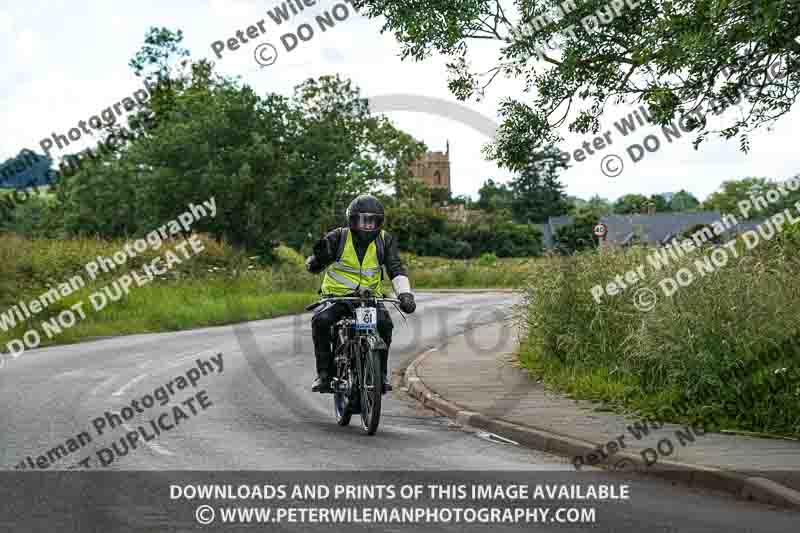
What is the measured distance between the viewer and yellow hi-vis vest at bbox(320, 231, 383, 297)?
31.5 feet

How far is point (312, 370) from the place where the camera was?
51.5 feet

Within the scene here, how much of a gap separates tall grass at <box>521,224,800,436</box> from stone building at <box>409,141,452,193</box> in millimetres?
63491

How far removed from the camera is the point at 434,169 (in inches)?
3807

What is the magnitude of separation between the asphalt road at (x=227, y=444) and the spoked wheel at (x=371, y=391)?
0.57 feet

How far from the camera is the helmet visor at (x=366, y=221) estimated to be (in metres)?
9.44

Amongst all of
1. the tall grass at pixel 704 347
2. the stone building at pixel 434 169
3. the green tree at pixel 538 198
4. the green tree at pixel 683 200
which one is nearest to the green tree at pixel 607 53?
the tall grass at pixel 704 347

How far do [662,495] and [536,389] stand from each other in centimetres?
537

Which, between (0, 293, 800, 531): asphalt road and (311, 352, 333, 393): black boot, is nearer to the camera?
(0, 293, 800, 531): asphalt road

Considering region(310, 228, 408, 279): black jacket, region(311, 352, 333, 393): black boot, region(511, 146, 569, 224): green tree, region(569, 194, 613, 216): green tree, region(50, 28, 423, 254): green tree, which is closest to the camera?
region(310, 228, 408, 279): black jacket

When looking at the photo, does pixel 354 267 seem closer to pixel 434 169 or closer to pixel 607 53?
pixel 607 53

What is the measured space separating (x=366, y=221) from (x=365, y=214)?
75mm

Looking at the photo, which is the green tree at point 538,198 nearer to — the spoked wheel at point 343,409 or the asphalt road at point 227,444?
the asphalt road at point 227,444

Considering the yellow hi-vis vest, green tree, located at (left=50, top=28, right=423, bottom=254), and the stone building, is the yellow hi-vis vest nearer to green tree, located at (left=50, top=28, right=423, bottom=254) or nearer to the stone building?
green tree, located at (left=50, top=28, right=423, bottom=254)

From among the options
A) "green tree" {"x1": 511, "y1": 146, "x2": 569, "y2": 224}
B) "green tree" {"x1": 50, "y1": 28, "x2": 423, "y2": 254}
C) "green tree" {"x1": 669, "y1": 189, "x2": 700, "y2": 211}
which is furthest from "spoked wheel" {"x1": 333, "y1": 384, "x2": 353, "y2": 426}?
"green tree" {"x1": 669, "y1": 189, "x2": 700, "y2": 211}
